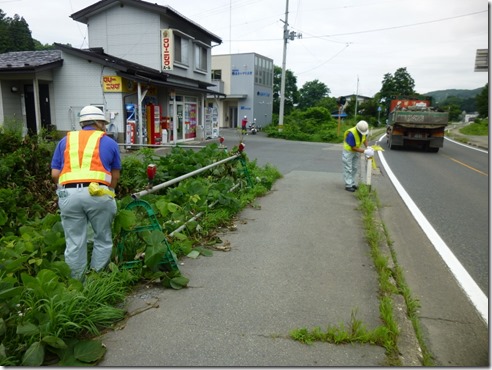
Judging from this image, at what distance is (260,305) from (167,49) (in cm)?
1787

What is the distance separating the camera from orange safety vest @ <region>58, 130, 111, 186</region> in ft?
10.7

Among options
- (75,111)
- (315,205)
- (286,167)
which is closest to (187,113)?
(75,111)

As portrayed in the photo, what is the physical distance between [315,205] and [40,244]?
482 cm

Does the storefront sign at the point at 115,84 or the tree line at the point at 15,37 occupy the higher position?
the tree line at the point at 15,37

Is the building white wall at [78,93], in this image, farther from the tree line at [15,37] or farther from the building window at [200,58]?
the tree line at [15,37]

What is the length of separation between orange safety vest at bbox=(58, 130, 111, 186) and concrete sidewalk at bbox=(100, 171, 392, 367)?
3.86ft

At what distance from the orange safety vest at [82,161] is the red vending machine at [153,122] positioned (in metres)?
15.1

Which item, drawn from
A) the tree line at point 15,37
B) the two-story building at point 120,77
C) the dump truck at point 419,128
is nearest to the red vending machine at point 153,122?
the two-story building at point 120,77

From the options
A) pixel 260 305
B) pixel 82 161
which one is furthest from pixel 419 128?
pixel 82 161

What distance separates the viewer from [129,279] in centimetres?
353

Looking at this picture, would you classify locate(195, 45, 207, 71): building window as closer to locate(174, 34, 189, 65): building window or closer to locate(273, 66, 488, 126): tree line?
locate(174, 34, 189, 65): building window

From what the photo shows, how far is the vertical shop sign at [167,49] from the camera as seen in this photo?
61.2ft

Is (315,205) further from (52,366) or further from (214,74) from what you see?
(214,74)

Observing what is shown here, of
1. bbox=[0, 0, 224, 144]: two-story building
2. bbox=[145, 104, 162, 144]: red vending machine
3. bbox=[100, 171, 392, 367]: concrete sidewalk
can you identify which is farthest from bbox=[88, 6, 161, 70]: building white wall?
bbox=[100, 171, 392, 367]: concrete sidewalk
